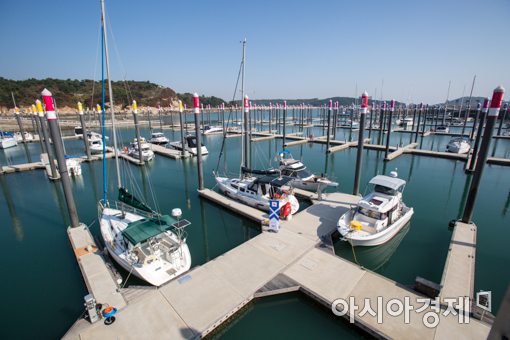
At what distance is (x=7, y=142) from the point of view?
141ft

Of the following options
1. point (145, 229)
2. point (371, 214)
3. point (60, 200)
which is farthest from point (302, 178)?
point (60, 200)

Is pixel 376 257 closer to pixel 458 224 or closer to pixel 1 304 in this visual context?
pixel 458 224

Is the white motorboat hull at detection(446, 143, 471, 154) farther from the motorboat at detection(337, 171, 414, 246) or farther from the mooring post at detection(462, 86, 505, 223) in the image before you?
the motorboat at detection(337, 171, 414, 246)

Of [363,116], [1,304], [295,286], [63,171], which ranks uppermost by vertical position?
[363,116]

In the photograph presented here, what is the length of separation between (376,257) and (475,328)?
558 centimetres

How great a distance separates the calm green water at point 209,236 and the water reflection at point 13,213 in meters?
0.07

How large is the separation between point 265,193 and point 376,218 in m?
7.61

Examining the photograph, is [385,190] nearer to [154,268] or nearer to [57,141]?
[154,268]

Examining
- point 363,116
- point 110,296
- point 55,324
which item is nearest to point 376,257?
point 363,116

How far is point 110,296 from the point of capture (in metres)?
9.59

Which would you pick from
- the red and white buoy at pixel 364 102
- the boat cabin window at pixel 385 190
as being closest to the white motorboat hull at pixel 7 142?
the red and white buoy at pixel 364 102

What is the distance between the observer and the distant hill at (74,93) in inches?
3521

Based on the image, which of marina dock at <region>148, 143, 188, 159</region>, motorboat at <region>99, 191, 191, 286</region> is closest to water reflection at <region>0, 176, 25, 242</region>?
motorboat at <region>99, 191, 191, 286</region>

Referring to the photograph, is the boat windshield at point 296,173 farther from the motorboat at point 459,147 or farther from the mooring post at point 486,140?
the motorboat at point 459,147
